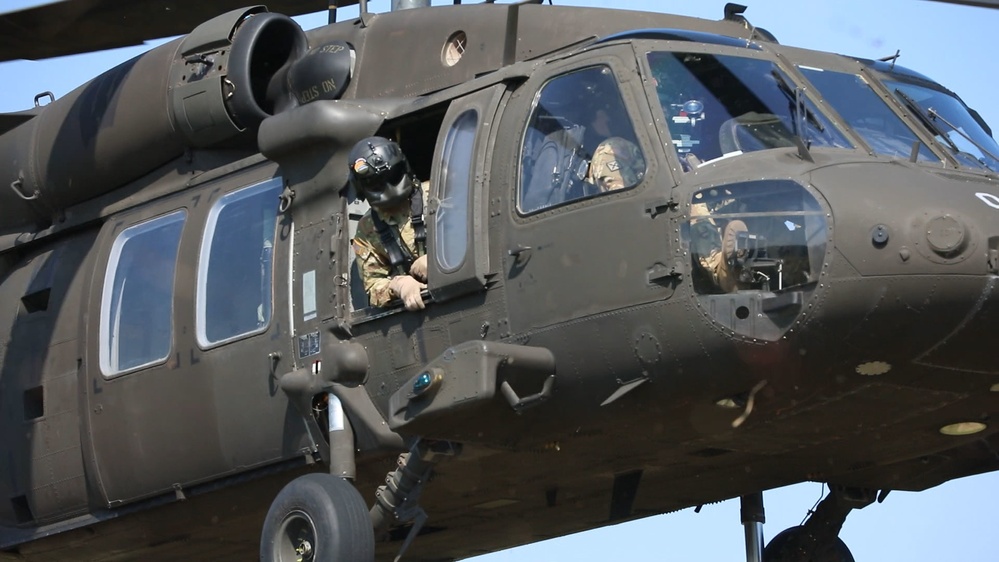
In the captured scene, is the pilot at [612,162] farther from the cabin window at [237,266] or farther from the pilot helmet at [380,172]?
the cabin window at [237,266]

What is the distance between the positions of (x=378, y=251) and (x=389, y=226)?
0.13 metres

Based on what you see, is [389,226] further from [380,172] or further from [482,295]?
[482,295]

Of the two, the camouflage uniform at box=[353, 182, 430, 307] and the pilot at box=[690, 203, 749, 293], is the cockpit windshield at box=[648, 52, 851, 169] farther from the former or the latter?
the camouflage uniform at box=[353, 182, 430, 307]

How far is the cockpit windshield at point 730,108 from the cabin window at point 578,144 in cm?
22

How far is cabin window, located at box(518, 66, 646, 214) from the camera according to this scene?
24.2 ft

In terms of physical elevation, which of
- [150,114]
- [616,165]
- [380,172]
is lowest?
[616,165]

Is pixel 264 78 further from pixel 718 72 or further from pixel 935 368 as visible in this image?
pixel 935 368

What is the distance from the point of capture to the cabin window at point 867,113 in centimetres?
758

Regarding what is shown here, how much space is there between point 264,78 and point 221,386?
5.95ft

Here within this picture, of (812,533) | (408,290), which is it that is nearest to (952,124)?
(812,533)

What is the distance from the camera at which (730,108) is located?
24.7 feet

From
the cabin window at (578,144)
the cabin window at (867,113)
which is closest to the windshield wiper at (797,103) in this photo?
the cabin window at (867,113)

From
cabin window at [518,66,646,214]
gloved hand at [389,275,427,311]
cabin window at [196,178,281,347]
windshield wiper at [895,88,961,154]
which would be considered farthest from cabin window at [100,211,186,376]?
windshield wiper at [895,88,961,154]

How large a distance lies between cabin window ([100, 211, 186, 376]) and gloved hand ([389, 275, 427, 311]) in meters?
1.69
